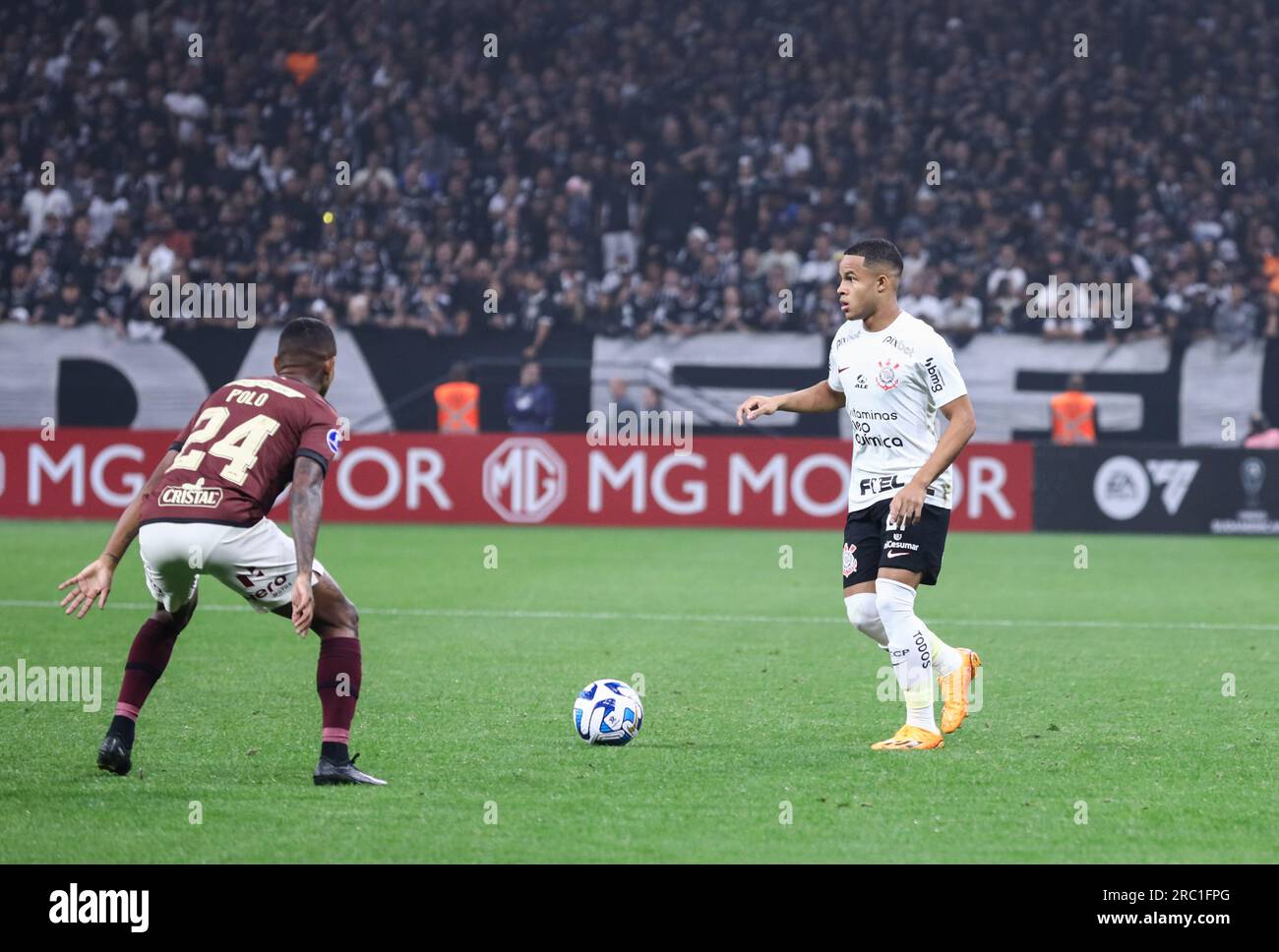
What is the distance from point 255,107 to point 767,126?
26.2 ft

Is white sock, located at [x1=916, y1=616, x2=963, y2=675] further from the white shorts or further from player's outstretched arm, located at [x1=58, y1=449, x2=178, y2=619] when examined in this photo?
player's outstretched arm, located at [x1=58, y1=449, x2=178, y2=619]

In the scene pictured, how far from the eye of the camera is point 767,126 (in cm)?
2628

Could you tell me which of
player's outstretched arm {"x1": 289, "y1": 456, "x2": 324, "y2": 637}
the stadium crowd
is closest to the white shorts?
player's outstretched arm {"x1": 289, "y1": 456, "x2": 324, "y2": 637}

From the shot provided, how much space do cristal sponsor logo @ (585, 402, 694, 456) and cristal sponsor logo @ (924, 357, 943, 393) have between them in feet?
43.1

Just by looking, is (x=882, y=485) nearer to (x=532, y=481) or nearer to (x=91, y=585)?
(x=91, y=585)

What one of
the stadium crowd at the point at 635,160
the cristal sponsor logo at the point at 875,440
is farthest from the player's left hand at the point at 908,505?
the stadium crowd at the point at 635,160

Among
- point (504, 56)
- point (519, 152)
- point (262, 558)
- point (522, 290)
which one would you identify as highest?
point (504, 56)

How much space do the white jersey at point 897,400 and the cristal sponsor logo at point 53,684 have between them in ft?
12.5

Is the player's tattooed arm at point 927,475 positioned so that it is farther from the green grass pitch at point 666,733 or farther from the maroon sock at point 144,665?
the maroon sock at point 144,665

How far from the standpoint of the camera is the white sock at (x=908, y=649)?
707cm

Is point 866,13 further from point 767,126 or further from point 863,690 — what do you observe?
point 863,690
